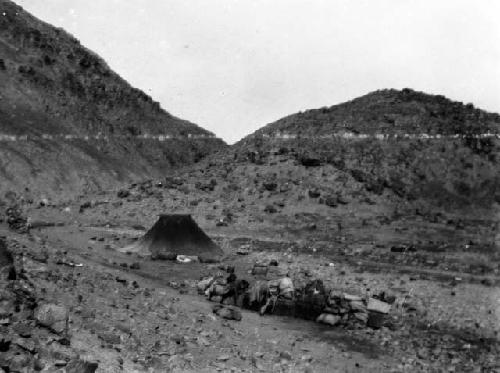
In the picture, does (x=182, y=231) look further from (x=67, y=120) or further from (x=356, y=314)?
(x=67, y=120)

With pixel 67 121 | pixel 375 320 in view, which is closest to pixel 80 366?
pixel 375 320

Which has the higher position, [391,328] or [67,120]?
[67,120]

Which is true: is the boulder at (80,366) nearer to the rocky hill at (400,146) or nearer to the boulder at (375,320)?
the boulder at (375,320)

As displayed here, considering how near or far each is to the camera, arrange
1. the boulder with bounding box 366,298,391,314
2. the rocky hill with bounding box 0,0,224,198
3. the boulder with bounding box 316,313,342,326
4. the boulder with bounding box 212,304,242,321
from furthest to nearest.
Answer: the rocky hill with bounding box 0,0,224,198 < the boulder with bounding box 366,298,391,314 < the boulder with bounding box 316,313,342,326 < the boulder with bounding box 212,304,242,321

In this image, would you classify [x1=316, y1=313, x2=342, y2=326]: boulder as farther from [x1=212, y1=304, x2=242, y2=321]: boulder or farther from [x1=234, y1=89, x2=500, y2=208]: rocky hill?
[x1=234, y1=89, x2=500, y2=208]: rocky hill

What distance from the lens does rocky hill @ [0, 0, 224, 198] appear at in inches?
1703

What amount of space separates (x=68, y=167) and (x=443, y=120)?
31.0 m

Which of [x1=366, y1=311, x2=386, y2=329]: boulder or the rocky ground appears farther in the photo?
[x1=366, y1=311, x2=386, y2=329]: boulder

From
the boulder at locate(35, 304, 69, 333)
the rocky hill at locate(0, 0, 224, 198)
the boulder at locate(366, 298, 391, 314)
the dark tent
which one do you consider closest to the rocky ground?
the boulder at locate(35, 304, 69, 333)

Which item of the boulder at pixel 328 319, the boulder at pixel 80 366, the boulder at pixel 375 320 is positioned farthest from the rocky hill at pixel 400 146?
the boulder at pixel 80 366

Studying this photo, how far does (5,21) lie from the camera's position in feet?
187

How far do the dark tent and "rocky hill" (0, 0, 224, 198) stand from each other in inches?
824

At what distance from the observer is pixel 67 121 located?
54.2 meters

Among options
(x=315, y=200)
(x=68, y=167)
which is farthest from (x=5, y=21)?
(x=315, y=200)
